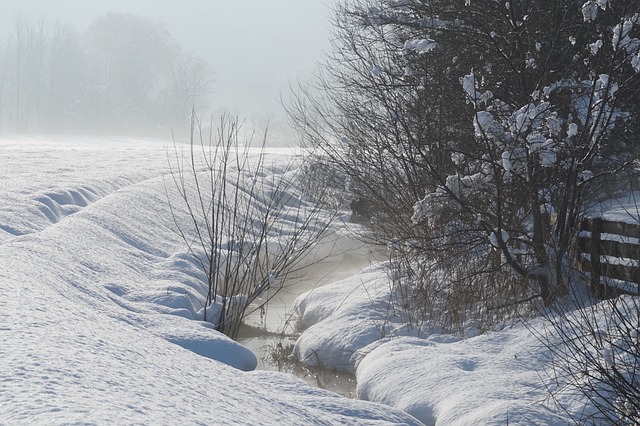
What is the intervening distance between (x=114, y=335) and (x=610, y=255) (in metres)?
4.54

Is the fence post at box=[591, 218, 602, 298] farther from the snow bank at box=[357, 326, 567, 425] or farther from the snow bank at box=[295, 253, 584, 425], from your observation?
the snow bank at box=[357, 326, 567, 425]

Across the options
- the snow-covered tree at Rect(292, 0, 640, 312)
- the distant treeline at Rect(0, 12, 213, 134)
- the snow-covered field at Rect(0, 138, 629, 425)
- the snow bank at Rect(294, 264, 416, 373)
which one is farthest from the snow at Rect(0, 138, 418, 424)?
the distant treeline at Rect(0, 12, 213, 134)

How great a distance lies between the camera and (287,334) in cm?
921

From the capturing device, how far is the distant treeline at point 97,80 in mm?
62031

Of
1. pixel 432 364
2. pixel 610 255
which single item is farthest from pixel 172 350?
pixel 610 255

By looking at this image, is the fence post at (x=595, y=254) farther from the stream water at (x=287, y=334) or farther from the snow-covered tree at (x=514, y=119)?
the stream water at (x=287, y=334)

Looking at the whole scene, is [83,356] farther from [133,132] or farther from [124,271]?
[133,132]

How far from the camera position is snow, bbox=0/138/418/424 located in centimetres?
355

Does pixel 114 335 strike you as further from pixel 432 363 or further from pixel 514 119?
pixel 514 119

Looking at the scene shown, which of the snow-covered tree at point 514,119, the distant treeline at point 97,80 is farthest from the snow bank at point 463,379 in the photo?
the distant treeline at point 97,80

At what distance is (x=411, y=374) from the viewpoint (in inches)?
252

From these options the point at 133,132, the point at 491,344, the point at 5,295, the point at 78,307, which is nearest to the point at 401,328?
the point at 491,344

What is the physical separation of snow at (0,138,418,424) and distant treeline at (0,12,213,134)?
52.3 meters

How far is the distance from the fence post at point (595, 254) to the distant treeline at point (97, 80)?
5714cm
